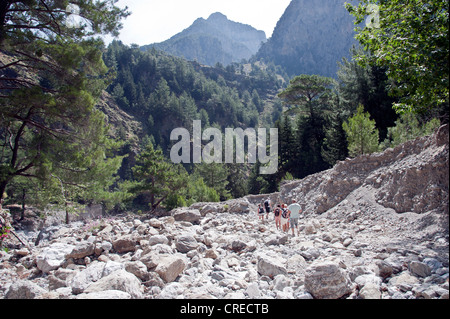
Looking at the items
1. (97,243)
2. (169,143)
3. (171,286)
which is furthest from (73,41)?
(169,143)

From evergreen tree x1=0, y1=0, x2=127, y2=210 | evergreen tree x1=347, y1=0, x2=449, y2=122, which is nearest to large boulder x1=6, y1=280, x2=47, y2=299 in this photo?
evergreen tree x1=0, y1=0, x2=127, y2=210

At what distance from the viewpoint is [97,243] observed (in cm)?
610

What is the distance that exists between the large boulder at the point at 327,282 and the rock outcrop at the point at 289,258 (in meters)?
0.01

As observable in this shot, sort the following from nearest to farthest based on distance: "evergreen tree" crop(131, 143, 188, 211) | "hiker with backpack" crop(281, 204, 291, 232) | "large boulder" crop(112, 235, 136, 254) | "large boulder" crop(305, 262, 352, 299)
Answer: "large boulder" crop(305, 262, 352, 299), "large boulder" crop(112, 235, 136, 254), "hiker with backpack" crop(281, 204, 291, 232), "evergreen tree" crop(131, 143, 188, 211)

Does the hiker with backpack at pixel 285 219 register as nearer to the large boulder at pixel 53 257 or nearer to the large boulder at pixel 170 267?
the large boulder at pixel 170 267

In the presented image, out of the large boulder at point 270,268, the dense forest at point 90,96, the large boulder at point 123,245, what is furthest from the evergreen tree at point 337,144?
the large boulder at point 123,245

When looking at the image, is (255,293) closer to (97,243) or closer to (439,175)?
(97,243)

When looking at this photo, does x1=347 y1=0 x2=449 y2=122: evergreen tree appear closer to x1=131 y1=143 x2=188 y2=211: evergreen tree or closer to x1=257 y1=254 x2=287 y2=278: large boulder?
x1=257 y1=254 x2=287 y2=278: large boulder

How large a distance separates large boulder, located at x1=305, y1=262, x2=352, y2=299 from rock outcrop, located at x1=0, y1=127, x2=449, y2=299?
0.01 meters

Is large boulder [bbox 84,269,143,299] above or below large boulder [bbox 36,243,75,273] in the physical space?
above

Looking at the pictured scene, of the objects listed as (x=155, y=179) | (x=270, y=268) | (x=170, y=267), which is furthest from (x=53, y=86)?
(x=155, y=179)

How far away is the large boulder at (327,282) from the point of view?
3.72 meters

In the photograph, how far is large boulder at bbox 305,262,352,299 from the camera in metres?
3.72

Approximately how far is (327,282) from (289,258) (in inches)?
69.2
